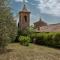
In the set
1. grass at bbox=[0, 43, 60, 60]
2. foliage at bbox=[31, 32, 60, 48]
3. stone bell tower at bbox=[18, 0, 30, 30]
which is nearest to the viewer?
grass at bbox=[0, 43, 60, 60]

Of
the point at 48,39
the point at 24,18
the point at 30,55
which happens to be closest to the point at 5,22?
the point at 30,55

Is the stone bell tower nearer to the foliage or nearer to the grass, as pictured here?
the foliage

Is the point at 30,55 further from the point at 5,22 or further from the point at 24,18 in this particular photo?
the point at 24,18

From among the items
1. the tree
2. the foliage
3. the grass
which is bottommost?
the grass

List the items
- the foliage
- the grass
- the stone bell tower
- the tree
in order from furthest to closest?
the stone bell tower
the foliage
the tree
the grass

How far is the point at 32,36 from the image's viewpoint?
132 ft

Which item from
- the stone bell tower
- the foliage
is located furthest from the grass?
the stone bell tower

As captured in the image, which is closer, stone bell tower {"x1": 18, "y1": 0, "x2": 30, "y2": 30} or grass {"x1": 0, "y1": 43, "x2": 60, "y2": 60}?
grass {"x1": 0, "y1": 43, "x2": 60, "y2": 60}

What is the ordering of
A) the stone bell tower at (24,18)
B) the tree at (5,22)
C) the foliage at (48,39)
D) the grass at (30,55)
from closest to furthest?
the grass at (30,55) < the tree at (5,22) < the foliage at (48,39) < the stone bell tower at (24,18)

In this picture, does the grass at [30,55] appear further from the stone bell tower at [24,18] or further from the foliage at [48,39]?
the stone bell tower at [24,18]

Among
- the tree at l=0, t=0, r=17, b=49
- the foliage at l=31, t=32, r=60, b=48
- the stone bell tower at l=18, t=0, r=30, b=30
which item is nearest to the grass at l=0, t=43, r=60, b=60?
the tree at l=0, t=0, r=17, b=49

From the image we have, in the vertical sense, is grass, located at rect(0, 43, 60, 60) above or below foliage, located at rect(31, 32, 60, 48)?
below

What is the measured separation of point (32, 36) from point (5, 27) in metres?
22.0

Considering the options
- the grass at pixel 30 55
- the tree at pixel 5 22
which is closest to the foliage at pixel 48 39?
the grass at pixel 30 55
